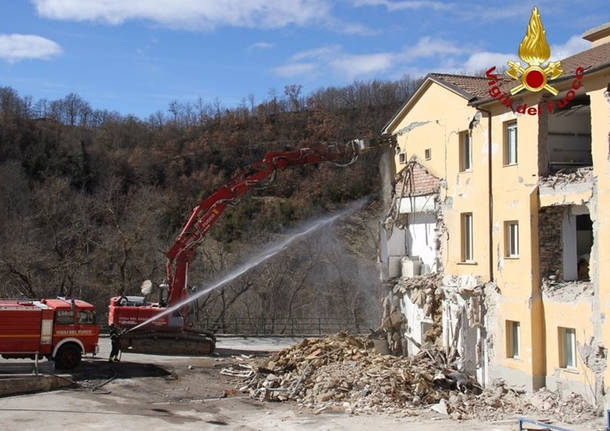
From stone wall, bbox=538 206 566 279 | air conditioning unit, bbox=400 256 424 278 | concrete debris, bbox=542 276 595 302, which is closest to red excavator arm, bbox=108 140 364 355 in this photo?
air conditioning unit, bbox=400 256 424 278

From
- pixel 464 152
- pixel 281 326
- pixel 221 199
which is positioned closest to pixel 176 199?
pixel 281 326

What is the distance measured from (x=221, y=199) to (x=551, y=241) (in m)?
14.0

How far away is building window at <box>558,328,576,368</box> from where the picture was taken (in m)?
19.2

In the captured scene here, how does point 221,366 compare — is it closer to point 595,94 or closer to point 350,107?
point 595,94

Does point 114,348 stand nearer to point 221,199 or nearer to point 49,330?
point 49,330

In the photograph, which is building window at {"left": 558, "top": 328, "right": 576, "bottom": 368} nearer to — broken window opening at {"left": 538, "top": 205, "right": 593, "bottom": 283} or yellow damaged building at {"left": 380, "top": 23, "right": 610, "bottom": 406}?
yellow damaged building at {"left": 380, "top": 23, "right": 610, "bottom": 406}

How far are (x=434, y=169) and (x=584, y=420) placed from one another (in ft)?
37.4

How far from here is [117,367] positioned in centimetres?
2594

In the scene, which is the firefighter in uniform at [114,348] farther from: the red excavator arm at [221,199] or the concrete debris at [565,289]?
the concrete debris at [565,289]

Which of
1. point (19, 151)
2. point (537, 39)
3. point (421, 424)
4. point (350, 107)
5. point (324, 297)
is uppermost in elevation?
point (350, 107)

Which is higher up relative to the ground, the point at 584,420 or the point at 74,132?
the point at 74,132

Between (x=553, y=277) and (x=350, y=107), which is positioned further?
(x=350, y=107)

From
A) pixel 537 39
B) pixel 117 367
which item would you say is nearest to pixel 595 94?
pixel 537 39

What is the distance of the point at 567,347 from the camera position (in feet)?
63.7
